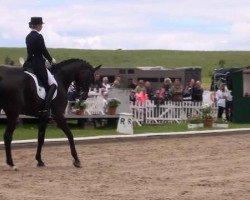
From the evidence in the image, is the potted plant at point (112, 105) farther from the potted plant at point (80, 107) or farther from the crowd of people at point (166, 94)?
the crowd of people at point (166, 94)

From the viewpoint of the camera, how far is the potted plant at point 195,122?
73.7 ft

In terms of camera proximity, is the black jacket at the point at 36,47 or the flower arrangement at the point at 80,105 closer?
the black jacket at the point at 36,47

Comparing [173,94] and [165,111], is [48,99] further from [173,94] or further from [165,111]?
[173,94]

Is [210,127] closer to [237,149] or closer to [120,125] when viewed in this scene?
[120,125]

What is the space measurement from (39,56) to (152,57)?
352 ft

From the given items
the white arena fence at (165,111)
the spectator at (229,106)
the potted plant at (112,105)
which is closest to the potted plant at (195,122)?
the white arena fence at (165,111)

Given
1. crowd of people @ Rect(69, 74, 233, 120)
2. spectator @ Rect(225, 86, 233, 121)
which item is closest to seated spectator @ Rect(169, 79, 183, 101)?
crowd of people @ Rect(69, 74, 233, 120)

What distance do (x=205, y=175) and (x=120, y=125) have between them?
8.39 meters

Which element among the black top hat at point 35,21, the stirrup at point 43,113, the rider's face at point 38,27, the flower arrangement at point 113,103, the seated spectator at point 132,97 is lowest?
the stirrup at point 43,113

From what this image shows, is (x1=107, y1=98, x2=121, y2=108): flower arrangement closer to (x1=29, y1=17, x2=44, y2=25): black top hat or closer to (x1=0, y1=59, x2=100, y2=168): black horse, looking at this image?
(x1=0, y1=59, x2=100, y2=168): black horse

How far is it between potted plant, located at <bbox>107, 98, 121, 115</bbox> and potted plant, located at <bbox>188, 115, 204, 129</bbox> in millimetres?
2323

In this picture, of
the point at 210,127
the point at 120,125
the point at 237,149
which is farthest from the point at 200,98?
the point at 237,149

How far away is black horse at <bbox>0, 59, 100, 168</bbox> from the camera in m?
12.7

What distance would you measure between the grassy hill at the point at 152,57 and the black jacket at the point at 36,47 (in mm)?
89349
